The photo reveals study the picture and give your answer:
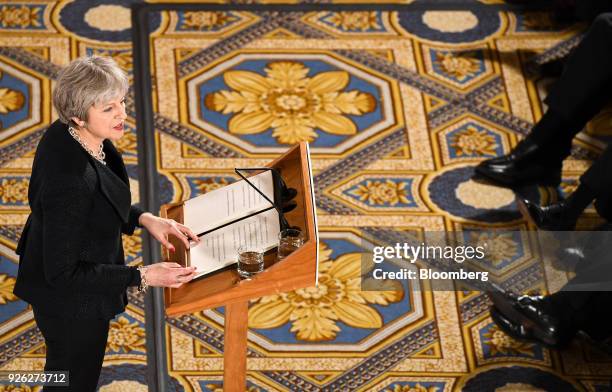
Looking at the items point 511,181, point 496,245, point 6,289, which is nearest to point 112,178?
point 6,289

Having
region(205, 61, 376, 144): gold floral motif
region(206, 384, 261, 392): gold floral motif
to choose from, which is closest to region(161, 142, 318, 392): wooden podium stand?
region(206, 384, 261, 392): gold floral motif

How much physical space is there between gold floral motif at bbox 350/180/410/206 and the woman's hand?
1.67 meters

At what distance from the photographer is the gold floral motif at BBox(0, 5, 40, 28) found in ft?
15.2

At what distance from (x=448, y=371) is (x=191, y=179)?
1342 mm

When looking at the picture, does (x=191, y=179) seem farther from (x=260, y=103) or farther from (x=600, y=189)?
(x=600, y=189)

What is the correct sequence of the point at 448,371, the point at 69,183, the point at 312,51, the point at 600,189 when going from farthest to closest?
the point at 312,51 → the point at 600,189 → the point at 448,371 → the point at 69,183

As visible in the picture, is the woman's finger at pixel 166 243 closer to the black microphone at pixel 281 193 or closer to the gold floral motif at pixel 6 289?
the black microphone at pixel 281 193

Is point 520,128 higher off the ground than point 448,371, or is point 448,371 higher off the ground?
point 520,128

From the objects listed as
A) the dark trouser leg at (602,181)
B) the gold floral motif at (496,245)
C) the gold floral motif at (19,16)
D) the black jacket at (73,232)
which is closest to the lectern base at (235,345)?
the black jacket at (73,232)

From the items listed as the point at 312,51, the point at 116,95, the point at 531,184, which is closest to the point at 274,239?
the point at 116,95

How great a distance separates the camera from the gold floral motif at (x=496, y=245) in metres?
3.79

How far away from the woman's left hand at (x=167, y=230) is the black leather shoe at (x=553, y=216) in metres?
1.77

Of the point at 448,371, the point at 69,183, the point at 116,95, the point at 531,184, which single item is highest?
the point at 116,95

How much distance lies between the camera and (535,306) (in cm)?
345
